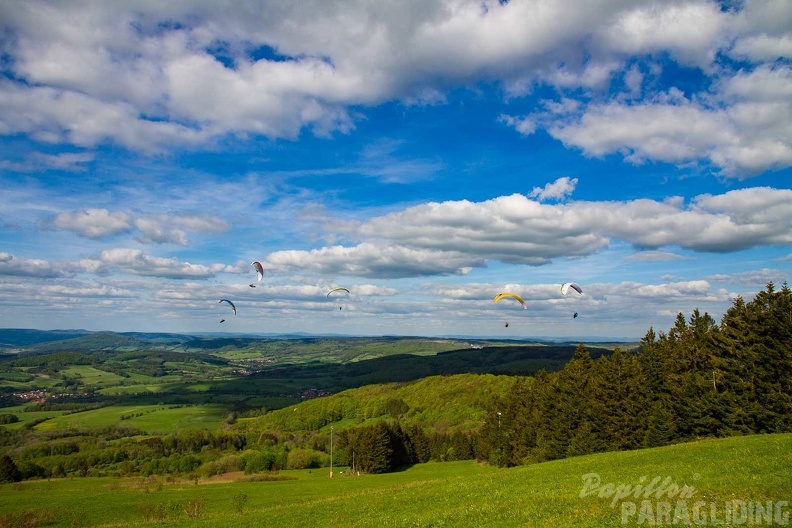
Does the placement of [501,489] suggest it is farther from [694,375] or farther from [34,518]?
[34,518]

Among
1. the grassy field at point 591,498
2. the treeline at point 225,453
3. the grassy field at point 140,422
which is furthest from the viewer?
the grassy field at point 140,422

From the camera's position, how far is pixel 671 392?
157 feet

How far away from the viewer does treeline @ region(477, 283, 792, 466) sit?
129ft

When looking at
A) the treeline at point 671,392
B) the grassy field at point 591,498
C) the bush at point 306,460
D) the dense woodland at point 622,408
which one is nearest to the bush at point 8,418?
the dense woodland at point 622,408

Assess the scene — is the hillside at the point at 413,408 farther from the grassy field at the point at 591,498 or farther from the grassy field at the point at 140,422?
the grassy field at the point at 591,498

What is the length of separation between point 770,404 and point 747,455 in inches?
849

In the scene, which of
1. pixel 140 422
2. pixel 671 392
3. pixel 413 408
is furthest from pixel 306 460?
pixel 140 422

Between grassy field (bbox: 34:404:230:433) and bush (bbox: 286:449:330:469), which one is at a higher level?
bush (bbox: 286:449:330:469)

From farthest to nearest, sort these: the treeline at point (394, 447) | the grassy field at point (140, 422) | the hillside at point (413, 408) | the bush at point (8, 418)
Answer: the bush at point (8, 418)
the grassy field at point (140, 422)
the hillside at point (413, 408)
the treeline at point (394, 447)

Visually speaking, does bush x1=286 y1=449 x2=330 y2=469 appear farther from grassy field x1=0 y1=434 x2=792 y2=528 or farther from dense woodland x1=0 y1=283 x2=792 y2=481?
grassy field x1=0 y1=434 x2=792 y2=528

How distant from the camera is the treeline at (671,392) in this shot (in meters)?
39.2

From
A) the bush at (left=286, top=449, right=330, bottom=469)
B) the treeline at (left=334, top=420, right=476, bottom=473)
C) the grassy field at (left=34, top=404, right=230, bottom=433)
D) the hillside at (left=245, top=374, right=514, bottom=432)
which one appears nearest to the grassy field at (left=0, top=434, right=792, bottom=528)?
the treeline at (left=334, top=420, right=476, bottom=473)

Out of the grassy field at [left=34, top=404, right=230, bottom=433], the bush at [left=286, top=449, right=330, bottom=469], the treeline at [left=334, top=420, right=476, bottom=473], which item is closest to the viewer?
the treeline at [left=334, top=420, right=476, bottom=473]

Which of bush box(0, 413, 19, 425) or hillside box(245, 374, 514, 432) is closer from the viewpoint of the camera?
hillside box(245, 374, 514, 432)
